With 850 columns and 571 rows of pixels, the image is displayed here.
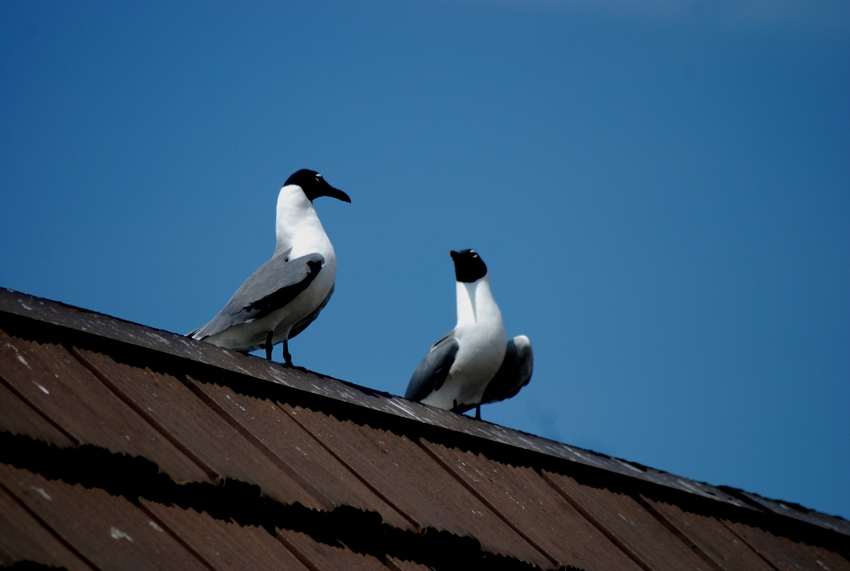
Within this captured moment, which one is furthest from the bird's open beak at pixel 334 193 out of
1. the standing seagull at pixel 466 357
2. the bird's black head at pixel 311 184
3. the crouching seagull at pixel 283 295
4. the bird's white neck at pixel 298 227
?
the standing seagull at pixel 466 357

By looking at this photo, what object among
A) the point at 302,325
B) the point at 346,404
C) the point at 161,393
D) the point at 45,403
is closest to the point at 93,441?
the point at 45,403

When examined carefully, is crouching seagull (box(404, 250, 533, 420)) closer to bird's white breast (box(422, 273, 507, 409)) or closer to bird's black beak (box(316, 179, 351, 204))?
bird's white breast (box(422, 273, 507, 409))

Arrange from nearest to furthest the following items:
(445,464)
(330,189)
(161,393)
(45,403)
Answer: (45,403), (161,393), (445,464), (330,189)

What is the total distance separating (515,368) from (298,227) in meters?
2.11

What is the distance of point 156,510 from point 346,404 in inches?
51.0

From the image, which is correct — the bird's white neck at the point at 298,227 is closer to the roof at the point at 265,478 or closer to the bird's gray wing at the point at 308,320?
the bird's gray wing at the point at 308,320

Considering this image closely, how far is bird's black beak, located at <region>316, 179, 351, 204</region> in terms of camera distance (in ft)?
24.2

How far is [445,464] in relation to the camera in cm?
372

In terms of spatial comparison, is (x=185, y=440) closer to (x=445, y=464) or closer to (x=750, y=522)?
(x=445, y=464)

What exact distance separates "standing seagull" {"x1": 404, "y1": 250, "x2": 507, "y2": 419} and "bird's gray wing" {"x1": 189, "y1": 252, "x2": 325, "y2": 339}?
59.5 inches

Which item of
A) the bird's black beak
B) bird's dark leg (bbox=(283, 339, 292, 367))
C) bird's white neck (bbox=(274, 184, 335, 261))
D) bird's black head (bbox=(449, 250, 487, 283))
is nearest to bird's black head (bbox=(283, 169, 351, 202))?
the bird's black beak

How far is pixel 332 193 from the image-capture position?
24.5ft

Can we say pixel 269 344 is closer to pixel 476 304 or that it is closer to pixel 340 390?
pixel 476 304

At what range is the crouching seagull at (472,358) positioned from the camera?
23.9ft
